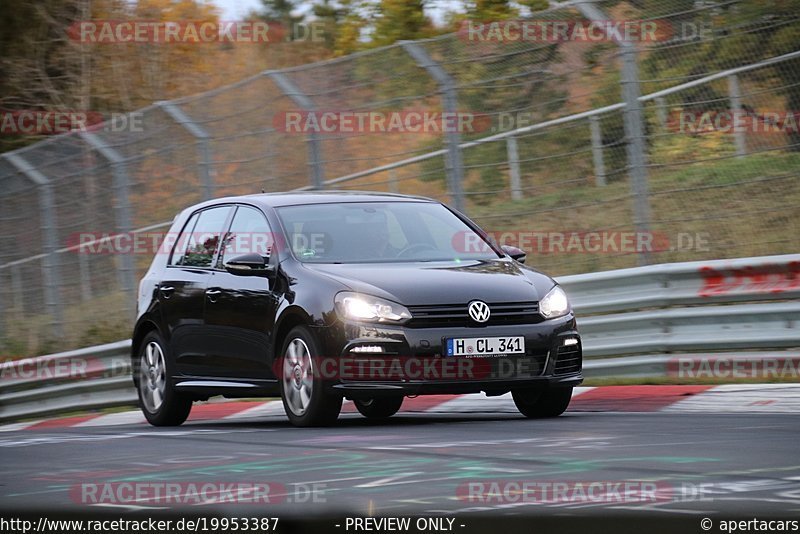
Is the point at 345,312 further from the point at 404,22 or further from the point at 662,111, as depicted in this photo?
A: the point at 404,22

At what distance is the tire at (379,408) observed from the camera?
11.4 m

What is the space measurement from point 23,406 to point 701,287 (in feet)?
25.4

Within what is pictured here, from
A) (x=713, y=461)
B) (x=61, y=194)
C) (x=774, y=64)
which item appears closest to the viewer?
(x=713, y=461)

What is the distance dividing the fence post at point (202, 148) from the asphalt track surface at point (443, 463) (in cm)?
578

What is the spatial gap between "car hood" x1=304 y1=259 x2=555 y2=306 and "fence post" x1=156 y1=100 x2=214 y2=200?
5.99 metres

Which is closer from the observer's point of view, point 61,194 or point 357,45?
point 61,194

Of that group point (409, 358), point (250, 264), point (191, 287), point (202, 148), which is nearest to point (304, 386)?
point (409, 358)

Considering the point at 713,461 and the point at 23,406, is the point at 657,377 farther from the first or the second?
the point at 23,406

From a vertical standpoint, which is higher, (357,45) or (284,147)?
(357,45)

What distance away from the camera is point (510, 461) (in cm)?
713

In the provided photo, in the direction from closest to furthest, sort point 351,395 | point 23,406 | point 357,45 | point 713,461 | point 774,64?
point 713,461 → point 351,395 → point 774,64 → point 23,406 → point 357,45

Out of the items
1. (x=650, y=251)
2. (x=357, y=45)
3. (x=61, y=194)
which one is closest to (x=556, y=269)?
(x=650, y=251)

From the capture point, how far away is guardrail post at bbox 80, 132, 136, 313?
16.9 meters

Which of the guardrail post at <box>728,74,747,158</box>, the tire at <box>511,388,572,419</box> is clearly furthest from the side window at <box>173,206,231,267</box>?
the guardrail post at <box>728,74,747,158</box>
